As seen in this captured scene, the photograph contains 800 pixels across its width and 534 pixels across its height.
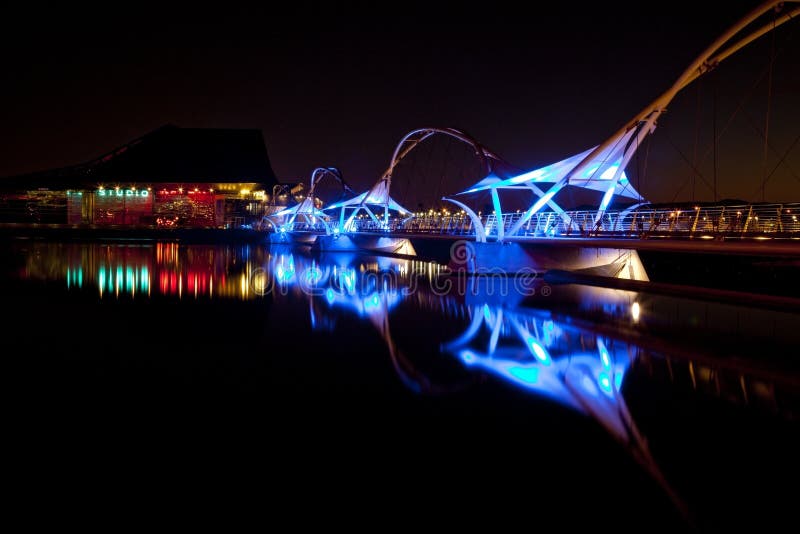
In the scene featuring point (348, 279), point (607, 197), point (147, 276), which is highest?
point (607, 197)

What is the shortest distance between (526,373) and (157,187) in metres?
76.1

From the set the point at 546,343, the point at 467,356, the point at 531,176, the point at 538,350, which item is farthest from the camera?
the point at 531,176

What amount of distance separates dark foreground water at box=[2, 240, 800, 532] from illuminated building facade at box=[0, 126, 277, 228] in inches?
2454

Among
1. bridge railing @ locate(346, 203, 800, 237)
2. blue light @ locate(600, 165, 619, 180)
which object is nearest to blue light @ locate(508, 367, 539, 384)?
bridge railing @ locate(346, 203, 800, 237)

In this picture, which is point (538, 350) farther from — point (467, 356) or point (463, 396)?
point (463, 396)

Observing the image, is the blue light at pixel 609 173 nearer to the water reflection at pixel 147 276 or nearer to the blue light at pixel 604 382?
the water reflection at pixel 147 276

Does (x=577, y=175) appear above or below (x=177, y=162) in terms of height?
below

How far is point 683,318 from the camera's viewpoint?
49.1ft

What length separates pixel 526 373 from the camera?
30.4 ft

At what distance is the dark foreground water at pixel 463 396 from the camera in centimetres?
504

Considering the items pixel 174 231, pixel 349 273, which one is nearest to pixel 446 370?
pixel 349 273

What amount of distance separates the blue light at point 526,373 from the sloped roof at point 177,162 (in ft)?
247

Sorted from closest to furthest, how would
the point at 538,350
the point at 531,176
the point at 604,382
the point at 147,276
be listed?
the point at 604,382 → the point at 538,350 → the point at 147,276 → the point at 531,176

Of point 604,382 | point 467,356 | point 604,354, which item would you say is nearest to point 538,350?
point 604,354
